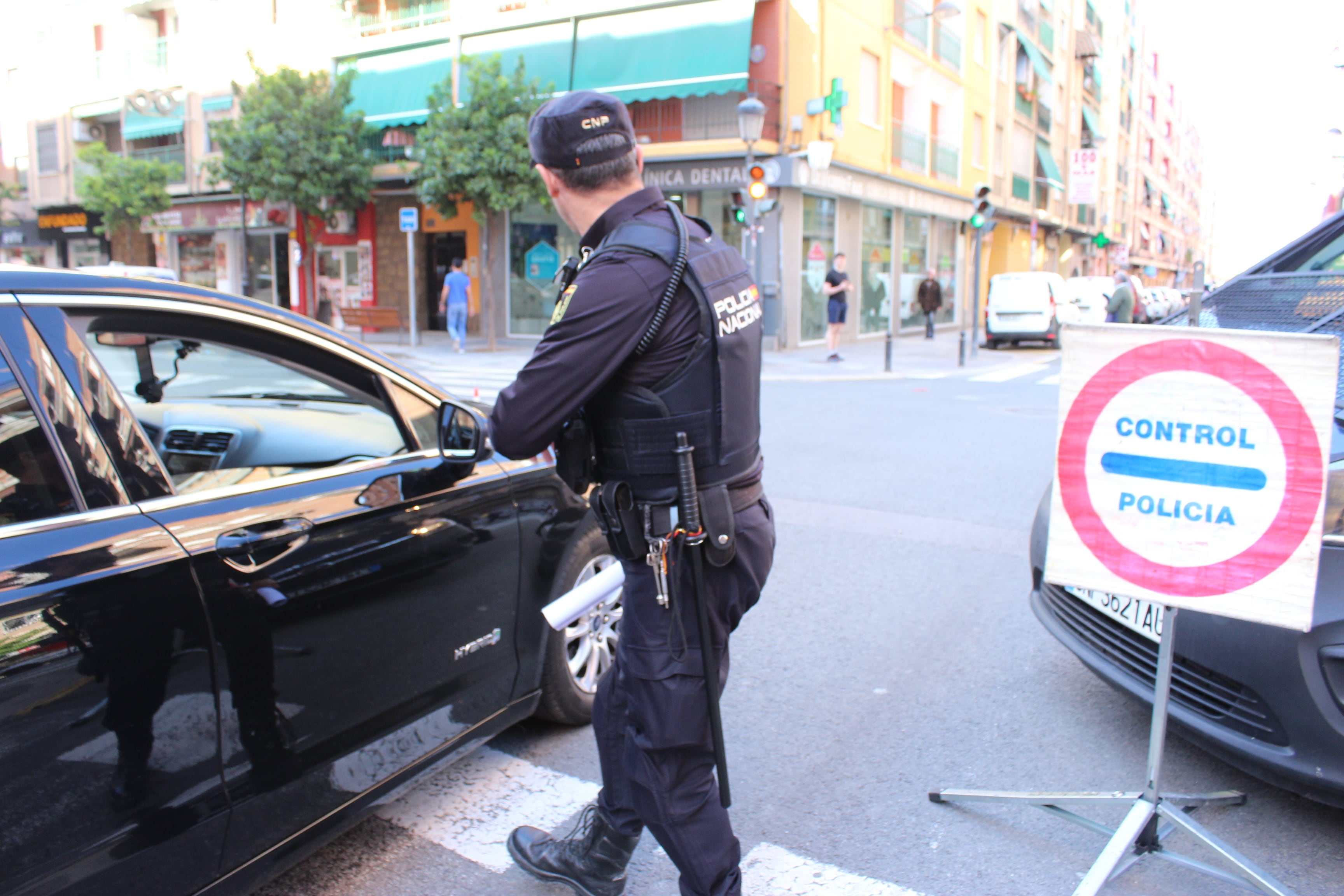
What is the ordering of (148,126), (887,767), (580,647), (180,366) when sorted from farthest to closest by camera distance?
(148,126), (180,366), (580,647), (887,767)

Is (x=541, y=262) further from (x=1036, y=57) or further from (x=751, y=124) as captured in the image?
(x=1036, y=57)

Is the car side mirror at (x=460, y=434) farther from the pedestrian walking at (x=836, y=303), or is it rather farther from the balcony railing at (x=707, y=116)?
the balcony railing at (x=707, y=116)

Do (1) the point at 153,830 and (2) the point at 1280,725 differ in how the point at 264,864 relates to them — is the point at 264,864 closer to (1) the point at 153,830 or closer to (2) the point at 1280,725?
(1) the point at 153,830

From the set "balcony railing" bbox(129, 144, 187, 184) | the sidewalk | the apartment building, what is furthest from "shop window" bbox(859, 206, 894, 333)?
"balcony railing" bbox(129, 144, 187, 184)

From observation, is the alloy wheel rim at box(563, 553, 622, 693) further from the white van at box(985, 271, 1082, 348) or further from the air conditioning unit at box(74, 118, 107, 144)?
the air conditioning unit at box(74, 118, 107, 144)

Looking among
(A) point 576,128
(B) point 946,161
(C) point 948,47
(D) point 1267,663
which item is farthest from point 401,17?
(D) point 1267,663

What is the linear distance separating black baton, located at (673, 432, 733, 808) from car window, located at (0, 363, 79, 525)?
3.97ft

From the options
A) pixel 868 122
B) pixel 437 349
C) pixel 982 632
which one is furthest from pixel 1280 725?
pixel 868 122

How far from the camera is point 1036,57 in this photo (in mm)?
35781

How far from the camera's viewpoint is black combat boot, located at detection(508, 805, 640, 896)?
244cm

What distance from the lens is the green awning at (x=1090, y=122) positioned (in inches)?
1842

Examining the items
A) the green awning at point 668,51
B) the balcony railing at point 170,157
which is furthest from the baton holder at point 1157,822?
the balcony railing at point 170,157

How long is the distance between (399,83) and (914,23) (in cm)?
1323

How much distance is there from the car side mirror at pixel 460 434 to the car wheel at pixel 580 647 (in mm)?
643
